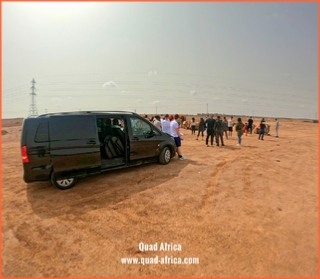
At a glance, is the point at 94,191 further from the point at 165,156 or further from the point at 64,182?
the point at 165,156

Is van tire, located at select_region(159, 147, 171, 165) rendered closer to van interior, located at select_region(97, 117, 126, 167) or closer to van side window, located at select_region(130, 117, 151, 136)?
van side window, located at select_region(130, 117, 151, 136)

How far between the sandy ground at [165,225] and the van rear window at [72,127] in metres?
1.39

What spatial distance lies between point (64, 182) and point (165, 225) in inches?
120

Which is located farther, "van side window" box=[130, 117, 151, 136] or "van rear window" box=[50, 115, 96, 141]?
"van side window" box=[130, 117, 151, 136]

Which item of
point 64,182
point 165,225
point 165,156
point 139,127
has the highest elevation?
point 139,127

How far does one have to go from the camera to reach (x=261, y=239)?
10.9 ft

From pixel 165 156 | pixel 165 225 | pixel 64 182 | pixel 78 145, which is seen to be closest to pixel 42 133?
pixel 78 145

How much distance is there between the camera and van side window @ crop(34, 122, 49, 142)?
15.9ft

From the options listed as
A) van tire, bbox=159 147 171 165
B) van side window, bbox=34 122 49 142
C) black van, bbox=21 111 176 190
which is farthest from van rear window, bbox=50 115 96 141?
van tire, bbox=159 147 171 165

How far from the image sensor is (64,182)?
5309 millimetres

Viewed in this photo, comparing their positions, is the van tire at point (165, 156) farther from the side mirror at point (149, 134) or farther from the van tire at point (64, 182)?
the van tire at point (64, 182)

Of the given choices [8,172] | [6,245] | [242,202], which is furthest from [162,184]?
[8,172]

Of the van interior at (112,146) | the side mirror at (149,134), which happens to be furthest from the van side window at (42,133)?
the side mirror at (149,134)

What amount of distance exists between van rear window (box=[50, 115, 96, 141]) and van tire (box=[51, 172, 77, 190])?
991 mm
